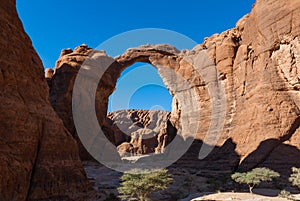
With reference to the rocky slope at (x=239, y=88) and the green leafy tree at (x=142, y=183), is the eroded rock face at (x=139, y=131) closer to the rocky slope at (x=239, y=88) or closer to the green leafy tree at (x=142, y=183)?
the rocky slope at (x=239, y=88)

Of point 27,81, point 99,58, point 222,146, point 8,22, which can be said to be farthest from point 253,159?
point 99,58

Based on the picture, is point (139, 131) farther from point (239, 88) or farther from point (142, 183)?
point (142, 183)

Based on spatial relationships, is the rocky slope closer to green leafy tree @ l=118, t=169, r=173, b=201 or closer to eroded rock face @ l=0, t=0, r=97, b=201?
green leafy tree @ l=118, t=169, r=173, b=201

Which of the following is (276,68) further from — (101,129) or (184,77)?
(101,129)

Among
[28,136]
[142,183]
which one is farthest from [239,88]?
[28,136]

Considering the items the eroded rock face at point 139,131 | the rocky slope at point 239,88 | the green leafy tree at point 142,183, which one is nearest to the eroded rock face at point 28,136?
the green leafy tree at point 142,183

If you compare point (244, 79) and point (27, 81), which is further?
point (244, 79)
